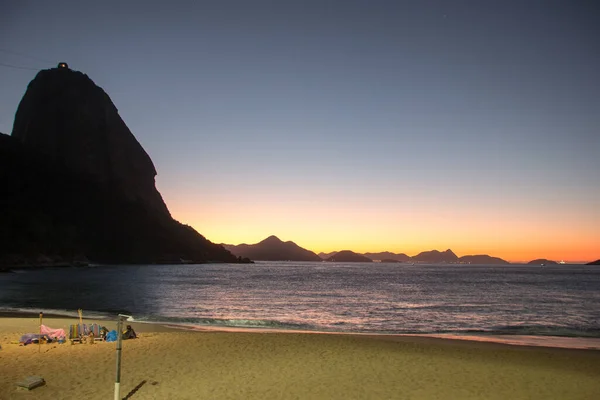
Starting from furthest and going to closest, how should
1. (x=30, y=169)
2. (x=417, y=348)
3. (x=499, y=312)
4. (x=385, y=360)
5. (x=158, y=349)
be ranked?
(x=30, y=169)
(x=499, y=312)
(x=417, y=348)
(x=158, y=349)
(x=385, y=360)

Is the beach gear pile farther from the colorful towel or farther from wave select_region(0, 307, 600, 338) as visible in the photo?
wave select_region(0, 307, 600, 338)

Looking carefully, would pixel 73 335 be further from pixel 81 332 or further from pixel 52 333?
pixel 52 333

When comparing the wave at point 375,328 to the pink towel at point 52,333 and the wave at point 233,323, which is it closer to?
the wave at point 233,323

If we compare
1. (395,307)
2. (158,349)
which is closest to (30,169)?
(395,307)

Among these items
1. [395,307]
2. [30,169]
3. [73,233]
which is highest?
[30,169]

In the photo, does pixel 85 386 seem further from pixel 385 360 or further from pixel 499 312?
pixel 499 312

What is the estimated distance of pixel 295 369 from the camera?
49.6ft

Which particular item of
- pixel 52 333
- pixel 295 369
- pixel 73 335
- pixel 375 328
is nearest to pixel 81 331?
pixel 73 335

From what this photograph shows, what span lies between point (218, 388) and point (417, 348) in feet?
35.0

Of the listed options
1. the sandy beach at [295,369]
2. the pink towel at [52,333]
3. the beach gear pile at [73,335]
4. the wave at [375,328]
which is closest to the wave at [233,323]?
the wave at [375,328]

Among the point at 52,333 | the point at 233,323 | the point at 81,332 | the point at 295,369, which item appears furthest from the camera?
the point at 233,323

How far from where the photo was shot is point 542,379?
14.5 m

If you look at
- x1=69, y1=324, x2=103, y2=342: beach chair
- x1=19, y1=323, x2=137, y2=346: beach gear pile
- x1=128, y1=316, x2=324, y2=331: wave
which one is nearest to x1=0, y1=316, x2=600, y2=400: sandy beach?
x1=19, y1=323, x2=137, y2=346: beach gear pile

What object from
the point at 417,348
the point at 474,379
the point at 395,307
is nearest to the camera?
the point at 474,379
